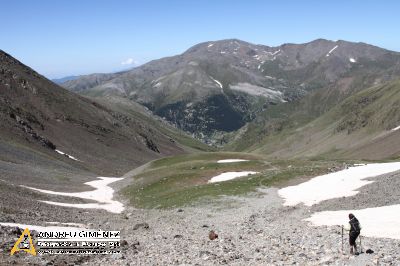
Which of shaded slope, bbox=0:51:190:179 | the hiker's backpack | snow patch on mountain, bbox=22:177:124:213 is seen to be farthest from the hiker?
shaded slope, bbox=0:51:190:179

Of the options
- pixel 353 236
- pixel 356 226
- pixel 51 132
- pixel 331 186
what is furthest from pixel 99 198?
pixel 51 132

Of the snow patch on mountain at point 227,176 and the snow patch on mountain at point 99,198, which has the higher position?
the snow patch on mountain at point 227,176

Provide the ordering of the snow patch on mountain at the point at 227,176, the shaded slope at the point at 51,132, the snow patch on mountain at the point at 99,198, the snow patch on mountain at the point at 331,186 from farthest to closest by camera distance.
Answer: the shaded slope at the point at 51,132, the snow patch on mountain at the point at 227,176, the snow patch on mountain at the point at 99,198, the snow patch on mountain at the point at 331,186

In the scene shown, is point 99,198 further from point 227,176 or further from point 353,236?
point 353,236

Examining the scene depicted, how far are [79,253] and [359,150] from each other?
177 meters

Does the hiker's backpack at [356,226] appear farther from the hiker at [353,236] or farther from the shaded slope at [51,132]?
the shaded slope at [51,132]

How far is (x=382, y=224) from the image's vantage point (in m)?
31.8

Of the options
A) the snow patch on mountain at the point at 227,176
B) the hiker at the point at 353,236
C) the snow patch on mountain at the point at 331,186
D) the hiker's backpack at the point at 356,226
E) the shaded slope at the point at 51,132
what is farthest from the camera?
the shaded slope at the point at 51,132

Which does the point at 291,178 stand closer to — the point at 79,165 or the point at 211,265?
the point at 211,265

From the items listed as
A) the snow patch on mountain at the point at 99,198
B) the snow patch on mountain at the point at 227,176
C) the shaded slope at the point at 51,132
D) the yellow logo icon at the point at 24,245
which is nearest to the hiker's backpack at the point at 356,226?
the yellow logo icon at the point at 24,245

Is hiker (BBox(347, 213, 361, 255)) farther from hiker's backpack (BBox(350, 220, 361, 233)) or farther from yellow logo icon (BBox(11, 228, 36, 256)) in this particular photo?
yellow logo icon (BBox(11, 228, 36, 256))

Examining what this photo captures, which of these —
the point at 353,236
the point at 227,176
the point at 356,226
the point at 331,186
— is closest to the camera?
the point at 353,236

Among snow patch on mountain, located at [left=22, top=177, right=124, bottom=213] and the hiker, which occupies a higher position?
the hiker

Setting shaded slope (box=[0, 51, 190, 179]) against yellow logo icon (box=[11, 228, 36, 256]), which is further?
shaded slope (box=[0, 51, 190, 179])
